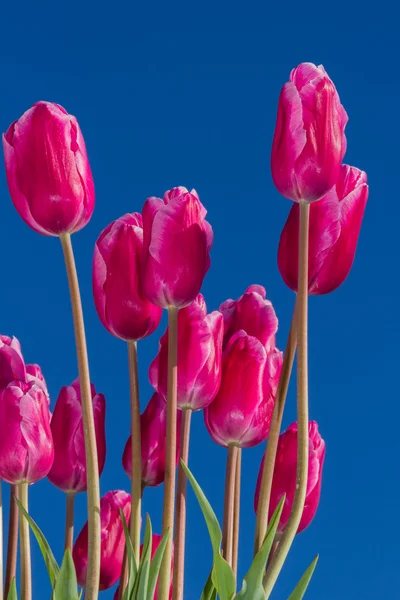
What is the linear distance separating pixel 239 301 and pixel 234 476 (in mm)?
140

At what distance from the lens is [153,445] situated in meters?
0.80

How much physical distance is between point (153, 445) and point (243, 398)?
0.26 feet

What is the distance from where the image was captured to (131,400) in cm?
77

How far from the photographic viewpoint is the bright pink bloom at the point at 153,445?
80 centimetres

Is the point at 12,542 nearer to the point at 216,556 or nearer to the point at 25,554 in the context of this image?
the point at 25,554

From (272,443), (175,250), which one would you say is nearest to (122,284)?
(175,250)

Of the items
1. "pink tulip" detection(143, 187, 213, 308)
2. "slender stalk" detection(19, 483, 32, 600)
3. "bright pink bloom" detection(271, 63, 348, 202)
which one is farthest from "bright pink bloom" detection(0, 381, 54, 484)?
"bright pink bloom" detection(271, 63, 348, 202)

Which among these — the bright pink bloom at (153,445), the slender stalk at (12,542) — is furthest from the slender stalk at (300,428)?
the slender stalk at (12,542)

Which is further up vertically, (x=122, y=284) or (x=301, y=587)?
(x=122, y=284)

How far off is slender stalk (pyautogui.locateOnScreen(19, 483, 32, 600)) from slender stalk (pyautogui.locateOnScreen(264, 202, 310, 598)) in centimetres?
18

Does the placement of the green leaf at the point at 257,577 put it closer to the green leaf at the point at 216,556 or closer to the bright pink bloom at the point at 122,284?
the green leaf at the point at 216,556

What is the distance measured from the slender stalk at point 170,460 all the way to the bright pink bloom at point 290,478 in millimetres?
82

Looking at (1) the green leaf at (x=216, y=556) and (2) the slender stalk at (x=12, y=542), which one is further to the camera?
(2) the slender stalk at (x=12, y=542)

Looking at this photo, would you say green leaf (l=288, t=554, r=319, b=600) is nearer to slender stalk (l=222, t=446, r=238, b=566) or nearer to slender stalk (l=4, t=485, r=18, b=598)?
slender stalk (l=222, t=446, r=238, b=566)
